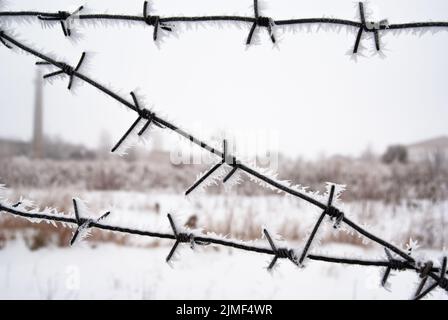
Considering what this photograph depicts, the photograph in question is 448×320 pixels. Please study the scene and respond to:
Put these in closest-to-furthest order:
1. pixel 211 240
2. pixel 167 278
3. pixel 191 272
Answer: pixel 211 240, pixel 167 278, pixel 191 272

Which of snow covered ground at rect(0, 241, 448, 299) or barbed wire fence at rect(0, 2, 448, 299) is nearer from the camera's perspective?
barbed wire fence at rect(0, 2, 448, 299)

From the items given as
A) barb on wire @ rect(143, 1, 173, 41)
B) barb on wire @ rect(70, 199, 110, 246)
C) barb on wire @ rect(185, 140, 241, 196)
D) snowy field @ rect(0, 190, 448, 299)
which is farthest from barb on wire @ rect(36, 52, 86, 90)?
snowy field @ rect(0, 190, 448, 299)

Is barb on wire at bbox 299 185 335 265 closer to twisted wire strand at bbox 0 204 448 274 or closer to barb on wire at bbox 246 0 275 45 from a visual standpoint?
twisted wire strand at bbox 0 204 448 274

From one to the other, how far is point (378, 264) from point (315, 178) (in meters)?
11.0

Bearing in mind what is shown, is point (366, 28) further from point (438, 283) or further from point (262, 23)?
point (438, 283)

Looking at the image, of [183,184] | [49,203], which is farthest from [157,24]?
[183,184]

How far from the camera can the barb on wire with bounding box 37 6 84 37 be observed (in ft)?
2.90

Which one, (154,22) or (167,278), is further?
(167,278)

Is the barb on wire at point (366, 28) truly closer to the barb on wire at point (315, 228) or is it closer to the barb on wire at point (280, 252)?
the barb on wire at point (315, 228)

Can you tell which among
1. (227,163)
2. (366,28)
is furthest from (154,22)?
(366,28)

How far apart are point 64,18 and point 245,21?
45cm

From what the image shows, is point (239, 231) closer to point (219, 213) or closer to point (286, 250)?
point (219, 213)

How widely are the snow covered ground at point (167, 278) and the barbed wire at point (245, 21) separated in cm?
277

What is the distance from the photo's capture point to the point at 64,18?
0.88 m
